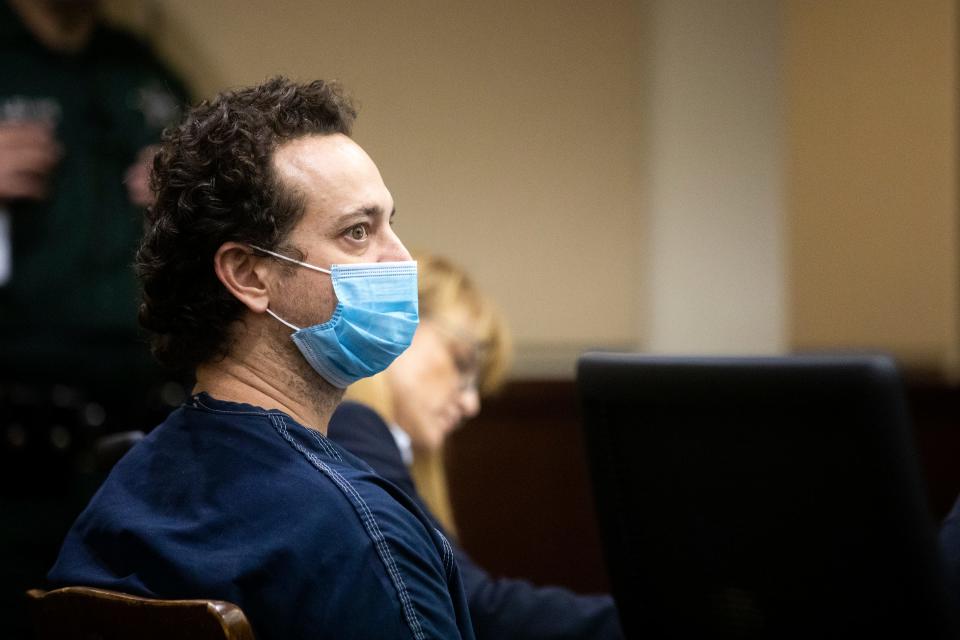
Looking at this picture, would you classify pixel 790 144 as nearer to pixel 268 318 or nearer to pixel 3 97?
pixel 3 97

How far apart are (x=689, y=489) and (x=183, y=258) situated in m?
0.61

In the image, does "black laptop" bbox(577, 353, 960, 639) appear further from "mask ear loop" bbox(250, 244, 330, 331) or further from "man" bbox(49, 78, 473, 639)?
"mask ear loop" bbox(250, 244, 330, 331)

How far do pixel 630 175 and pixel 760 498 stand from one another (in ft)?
10.6

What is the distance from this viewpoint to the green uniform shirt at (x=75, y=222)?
10.2ft

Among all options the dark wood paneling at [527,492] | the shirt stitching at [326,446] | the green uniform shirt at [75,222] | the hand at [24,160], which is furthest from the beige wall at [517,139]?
the shirt stitching at [326,446]

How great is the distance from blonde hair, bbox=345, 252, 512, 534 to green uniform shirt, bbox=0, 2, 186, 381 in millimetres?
1125

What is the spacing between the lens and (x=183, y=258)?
1323 mm

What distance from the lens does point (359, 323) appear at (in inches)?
53.5

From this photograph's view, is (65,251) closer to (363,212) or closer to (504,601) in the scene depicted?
(504,601)

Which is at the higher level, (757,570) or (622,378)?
(622,378)

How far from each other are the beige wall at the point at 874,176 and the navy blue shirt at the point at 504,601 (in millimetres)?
3010

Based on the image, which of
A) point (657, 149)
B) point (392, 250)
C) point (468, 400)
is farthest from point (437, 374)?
point (657, 149)

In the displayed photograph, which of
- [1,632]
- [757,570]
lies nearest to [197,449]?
[757,570]

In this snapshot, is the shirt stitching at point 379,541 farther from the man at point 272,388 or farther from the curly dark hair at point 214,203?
the curly dark hair at point 214,203
